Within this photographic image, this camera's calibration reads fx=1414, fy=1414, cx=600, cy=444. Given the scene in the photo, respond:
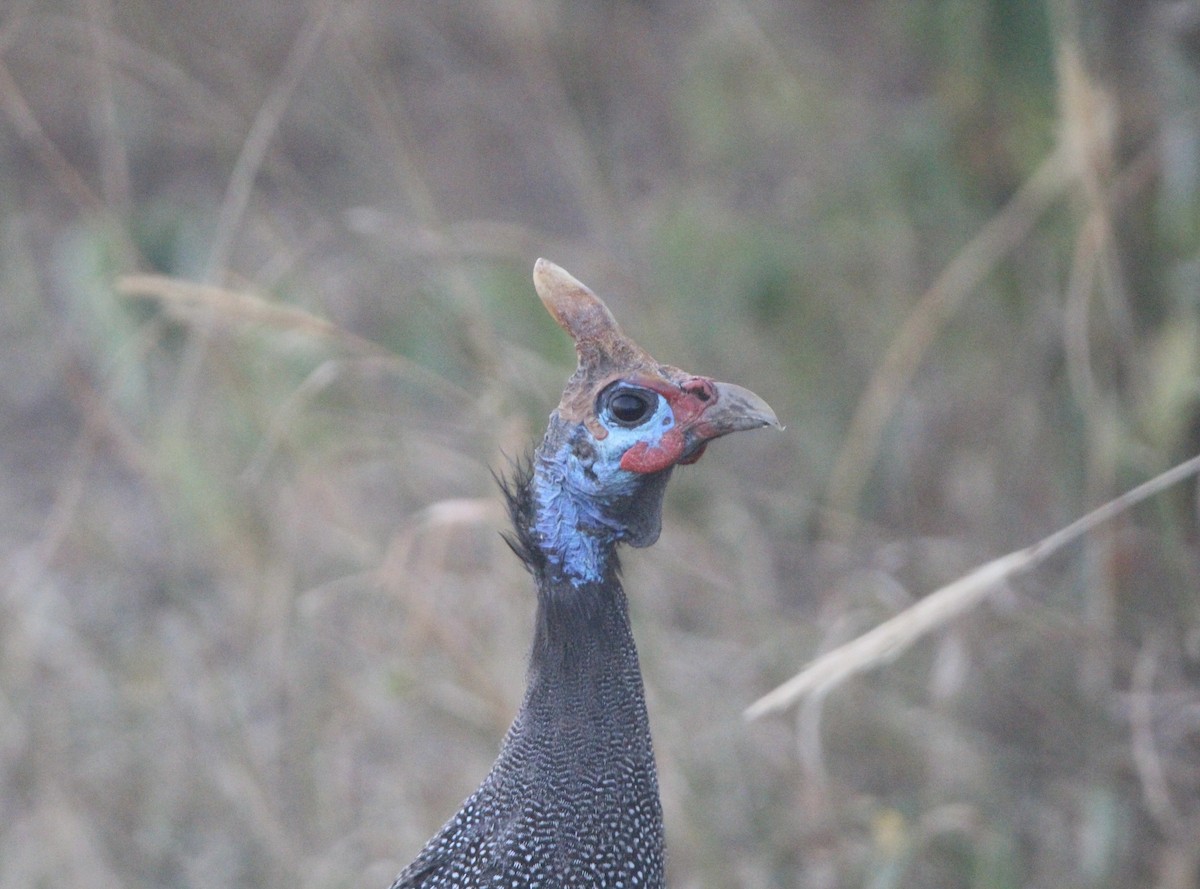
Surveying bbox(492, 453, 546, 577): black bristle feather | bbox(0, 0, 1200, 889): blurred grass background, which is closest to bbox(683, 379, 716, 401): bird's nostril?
bbox(492, 453, 546, 577): black bristle feather

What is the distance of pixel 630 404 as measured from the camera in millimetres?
1900

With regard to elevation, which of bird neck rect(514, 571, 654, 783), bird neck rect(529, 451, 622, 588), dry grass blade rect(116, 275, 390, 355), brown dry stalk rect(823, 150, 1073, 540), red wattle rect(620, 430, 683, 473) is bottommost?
bird neck rect(514, 571, 654, 783)

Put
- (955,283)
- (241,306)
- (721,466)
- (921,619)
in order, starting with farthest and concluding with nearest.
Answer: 1. (721,466)
2. (955,283)
3. (241,306)
4. (921,619)

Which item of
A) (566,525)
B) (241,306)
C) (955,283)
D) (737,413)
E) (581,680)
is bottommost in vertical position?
(581,680)

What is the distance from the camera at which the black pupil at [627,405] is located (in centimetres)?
190

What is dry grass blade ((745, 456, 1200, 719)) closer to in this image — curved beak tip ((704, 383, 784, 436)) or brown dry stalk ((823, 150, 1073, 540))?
curved beak tip ((704, 383, 784, 436))

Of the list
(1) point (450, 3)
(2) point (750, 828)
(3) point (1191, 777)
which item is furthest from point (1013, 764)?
(1) point (450, 3)

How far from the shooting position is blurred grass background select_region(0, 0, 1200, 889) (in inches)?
111

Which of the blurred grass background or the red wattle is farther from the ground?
the blurred grass background

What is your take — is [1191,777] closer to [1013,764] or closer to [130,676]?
[1013,764]

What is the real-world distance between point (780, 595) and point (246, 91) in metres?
2.02

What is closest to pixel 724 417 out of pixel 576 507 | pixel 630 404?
pixel 630 404

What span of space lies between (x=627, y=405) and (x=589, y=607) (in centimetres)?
28

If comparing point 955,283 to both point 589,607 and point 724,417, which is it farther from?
point 589,607
